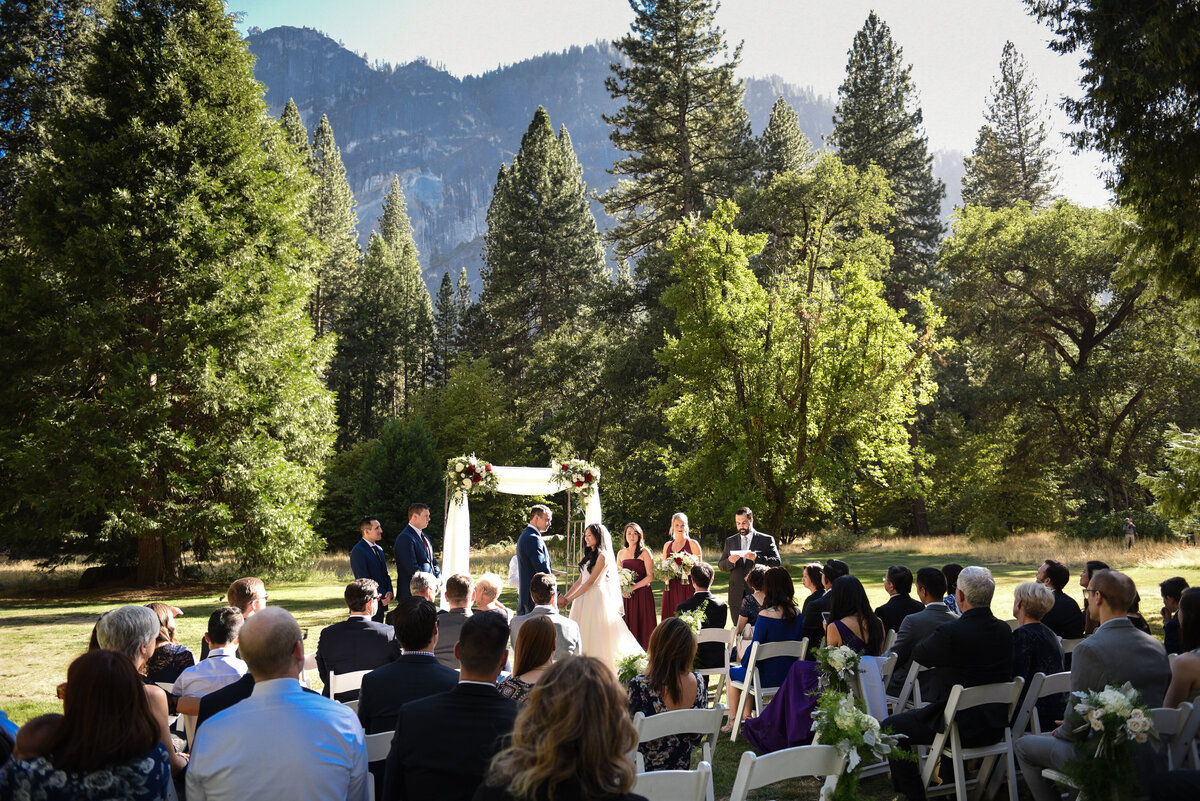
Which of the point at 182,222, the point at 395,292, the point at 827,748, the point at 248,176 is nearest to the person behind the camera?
the point at 827,748

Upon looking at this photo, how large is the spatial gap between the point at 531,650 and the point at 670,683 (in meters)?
0.96

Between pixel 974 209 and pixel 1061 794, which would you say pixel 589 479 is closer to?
pixel 1061 794

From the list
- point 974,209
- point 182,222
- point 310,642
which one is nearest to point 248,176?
point 182,222

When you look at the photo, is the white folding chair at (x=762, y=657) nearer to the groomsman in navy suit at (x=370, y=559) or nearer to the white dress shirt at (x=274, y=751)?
the white dress shirt at (x=274, y=751)

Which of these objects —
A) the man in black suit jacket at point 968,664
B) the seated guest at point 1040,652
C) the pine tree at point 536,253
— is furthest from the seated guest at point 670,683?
the pine tree at point 536,253

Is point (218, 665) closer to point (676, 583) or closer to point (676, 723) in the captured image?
point (676, 723)

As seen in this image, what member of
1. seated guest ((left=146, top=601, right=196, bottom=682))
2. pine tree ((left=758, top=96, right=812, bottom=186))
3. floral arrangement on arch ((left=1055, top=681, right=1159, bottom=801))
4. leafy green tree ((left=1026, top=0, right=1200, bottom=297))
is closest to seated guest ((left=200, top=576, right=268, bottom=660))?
seated guest ((left=146, top=601, right=196, bottom=682))

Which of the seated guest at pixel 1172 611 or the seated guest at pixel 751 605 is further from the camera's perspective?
the seated guest at pixel 751 605

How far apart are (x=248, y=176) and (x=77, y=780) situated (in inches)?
775

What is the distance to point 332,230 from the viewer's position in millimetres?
47375

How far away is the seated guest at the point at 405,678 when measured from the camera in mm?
4129

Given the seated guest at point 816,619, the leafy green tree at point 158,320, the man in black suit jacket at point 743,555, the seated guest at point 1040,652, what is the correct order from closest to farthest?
the seated guest at point 1040,652 → the seated guest at point 816,619 → the man in black suit jacket at point 743,555 → the leafy green tree at point 158,320

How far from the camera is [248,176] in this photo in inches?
786

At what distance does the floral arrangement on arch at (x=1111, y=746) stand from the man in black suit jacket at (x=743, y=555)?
4558 millimetres
